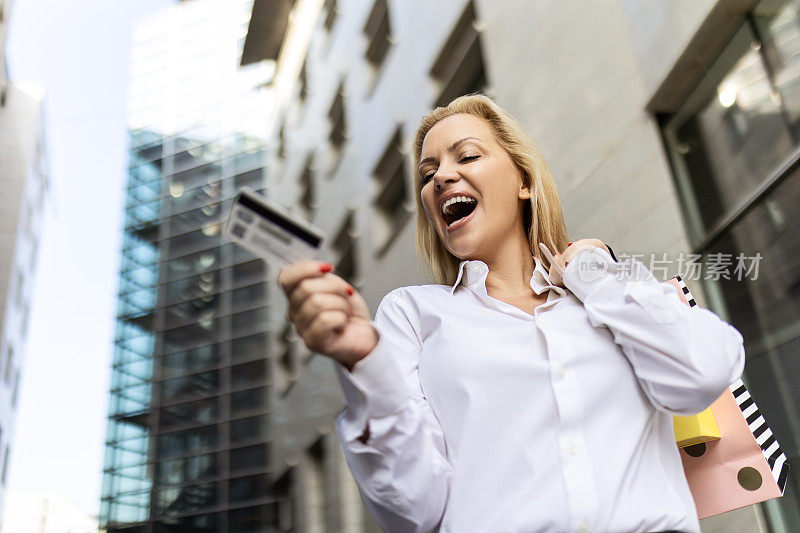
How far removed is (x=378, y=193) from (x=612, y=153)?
7.65 metres

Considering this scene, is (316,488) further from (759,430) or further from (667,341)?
(667,341)

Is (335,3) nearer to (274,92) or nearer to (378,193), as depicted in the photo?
(378,193)

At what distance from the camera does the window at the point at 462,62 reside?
31.7ft

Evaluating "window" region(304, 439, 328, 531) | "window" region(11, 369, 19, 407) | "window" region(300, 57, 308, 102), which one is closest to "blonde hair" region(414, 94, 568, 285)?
"window" region(304, 439, 328, 531)

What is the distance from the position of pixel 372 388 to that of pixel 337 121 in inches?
622

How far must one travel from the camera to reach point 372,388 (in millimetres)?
1332

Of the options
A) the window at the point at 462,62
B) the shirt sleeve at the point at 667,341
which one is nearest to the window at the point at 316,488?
the window at the point at 462,62

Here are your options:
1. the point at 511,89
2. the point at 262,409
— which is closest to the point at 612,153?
the point at 511,89

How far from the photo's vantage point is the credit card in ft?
4.17

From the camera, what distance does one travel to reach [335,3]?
1725 cm

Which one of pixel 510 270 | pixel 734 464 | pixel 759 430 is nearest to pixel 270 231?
pixel 510 270

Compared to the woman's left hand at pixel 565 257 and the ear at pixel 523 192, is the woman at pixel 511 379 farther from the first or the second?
the ear at pixel 523 192

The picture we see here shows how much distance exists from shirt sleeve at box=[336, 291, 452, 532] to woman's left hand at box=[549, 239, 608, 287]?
0.59 metres

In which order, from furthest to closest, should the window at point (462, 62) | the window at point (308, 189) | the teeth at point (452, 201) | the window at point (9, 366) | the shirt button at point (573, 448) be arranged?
the window at point (9, 366), the window at point (308, 189), the window at point (462, 62), the teeth at point (452, 201), the shirt button at point (573, 448)
